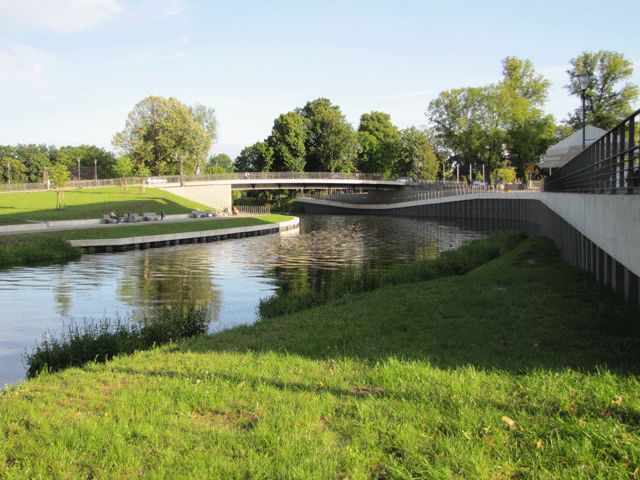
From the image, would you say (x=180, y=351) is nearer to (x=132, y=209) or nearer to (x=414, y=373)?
(x=414, y=373)

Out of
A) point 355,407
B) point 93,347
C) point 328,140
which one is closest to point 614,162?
point 355,407

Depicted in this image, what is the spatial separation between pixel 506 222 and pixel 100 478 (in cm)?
6508

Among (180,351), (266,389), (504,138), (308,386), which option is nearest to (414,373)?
(308,386)

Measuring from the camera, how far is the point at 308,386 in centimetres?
679

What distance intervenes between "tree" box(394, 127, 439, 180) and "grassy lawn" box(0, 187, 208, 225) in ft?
140

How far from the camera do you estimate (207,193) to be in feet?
259

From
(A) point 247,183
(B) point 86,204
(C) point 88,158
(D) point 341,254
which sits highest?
(C) point 88,158

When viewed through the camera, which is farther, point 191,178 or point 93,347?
point 191,178

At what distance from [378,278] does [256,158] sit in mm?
91622

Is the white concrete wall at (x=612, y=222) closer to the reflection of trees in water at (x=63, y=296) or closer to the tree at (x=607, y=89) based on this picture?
the reflection of trees in water at (x=63, y=296)

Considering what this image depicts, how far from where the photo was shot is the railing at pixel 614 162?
28.6 ft

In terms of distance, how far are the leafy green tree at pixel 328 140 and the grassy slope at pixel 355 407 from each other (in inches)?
3759

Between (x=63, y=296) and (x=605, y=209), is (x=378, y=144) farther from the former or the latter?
(x=605, y=209)

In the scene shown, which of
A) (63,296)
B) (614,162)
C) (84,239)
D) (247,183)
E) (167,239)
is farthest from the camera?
(247,183)
